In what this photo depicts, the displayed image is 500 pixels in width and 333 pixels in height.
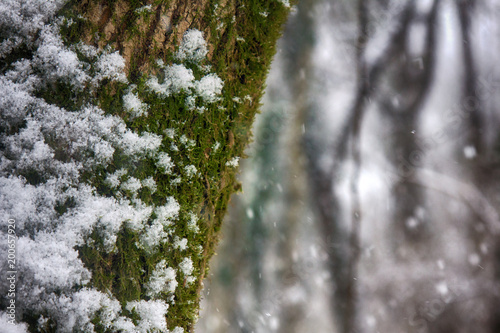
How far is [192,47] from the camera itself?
1124 mm

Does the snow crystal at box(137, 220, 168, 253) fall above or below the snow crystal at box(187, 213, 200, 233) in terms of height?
below

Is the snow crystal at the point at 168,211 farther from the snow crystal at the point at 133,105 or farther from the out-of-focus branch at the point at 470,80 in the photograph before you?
the out-of-focus branch at the point at 470,80

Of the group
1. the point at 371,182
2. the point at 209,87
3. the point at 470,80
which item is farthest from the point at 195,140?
the point at 470,80

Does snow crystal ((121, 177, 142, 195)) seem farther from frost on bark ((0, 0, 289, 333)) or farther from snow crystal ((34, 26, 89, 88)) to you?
snow crystal ((34, 26, 89, 88))

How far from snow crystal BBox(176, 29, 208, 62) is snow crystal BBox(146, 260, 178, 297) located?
71 cm

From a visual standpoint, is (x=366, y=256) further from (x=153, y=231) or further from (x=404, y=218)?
(x=153, y=231)

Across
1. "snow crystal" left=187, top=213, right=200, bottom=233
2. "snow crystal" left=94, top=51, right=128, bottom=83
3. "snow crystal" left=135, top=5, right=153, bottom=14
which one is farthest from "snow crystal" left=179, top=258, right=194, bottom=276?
"snow crystal" left=135, top=5, right=153, bottom=14

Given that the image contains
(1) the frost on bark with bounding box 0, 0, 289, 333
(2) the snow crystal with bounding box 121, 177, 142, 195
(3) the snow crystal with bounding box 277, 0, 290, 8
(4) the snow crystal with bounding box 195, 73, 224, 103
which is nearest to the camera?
(1) the frost on bark with bounding box 0, 0, 289, 333

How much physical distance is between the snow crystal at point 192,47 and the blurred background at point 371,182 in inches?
43.2

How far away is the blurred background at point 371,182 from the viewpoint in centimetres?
224

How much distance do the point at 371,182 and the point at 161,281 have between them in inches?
69.9

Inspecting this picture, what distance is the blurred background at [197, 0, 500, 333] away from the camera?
7.34ft

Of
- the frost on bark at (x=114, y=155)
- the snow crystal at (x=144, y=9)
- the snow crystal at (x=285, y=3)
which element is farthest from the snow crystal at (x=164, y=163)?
the snow crystal at (x=285, y=3)

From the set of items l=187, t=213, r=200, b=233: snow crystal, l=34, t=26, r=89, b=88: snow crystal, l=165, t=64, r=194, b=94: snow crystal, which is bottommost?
l=187, t=213, r=200, b=233: snow crystal
